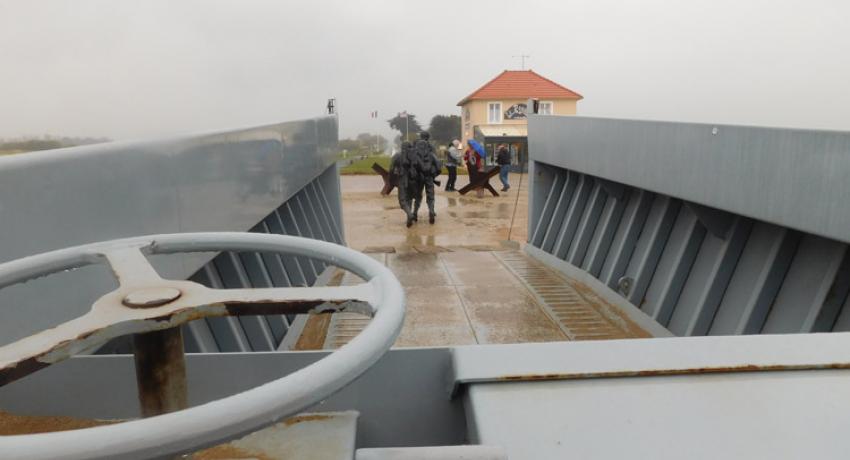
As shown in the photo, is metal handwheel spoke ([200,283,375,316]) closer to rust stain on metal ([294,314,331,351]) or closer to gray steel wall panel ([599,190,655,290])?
rust stain on metal ([294,314,331,351])

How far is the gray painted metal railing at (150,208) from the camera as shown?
5.84 ft

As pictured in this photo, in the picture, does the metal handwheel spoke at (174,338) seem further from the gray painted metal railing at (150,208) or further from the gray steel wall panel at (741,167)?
the gray steel wall panel at (741,167)

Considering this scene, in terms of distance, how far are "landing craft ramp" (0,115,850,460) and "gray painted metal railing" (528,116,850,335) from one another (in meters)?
0.01

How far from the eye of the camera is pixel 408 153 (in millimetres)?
12531

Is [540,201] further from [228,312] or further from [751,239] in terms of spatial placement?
[228,312]

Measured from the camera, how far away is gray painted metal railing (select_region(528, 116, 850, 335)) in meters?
3.43

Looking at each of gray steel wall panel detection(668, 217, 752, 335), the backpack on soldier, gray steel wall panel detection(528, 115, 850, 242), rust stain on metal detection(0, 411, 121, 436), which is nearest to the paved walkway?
gray steel wall panel detection(668, 217, 752, 335)

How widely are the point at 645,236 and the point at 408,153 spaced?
7.10 m

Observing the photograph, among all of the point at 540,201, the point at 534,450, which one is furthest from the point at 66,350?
the point at 540,201

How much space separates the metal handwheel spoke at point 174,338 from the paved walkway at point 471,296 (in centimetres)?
334

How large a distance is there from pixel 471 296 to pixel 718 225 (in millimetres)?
2473

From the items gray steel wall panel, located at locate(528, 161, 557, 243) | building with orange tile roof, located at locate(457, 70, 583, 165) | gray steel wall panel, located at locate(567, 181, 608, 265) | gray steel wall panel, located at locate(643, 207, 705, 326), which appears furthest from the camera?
building with orange tile roof, located at locate(457, 70, 583, 165)

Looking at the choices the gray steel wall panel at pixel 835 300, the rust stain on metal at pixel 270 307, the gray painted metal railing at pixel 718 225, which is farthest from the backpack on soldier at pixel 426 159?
the rust stain on metal at pixel 270 307

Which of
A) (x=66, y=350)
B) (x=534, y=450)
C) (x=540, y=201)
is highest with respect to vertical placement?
(x=66, y=350)
